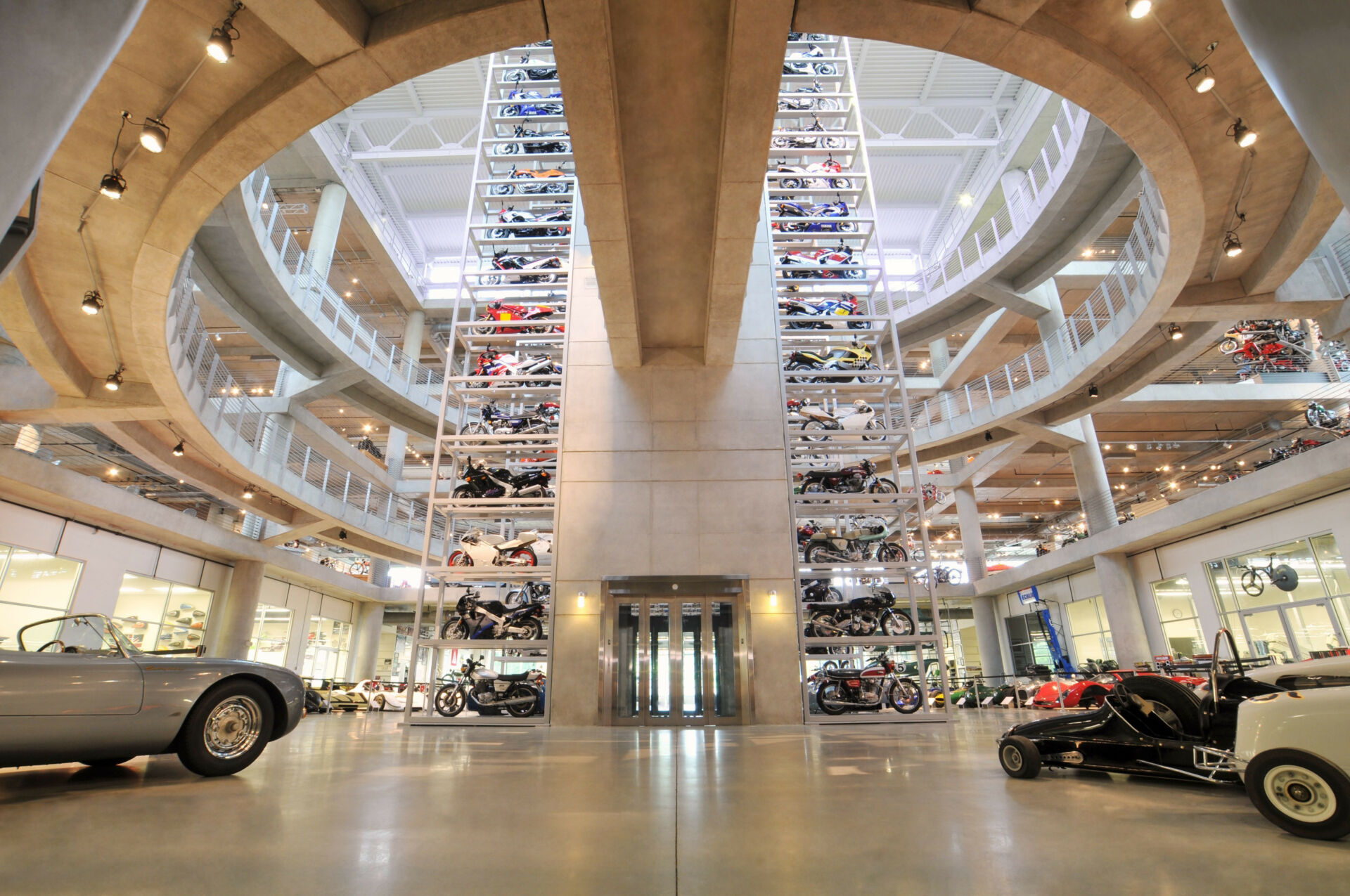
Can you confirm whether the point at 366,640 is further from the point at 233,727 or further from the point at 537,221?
the point at 233,727

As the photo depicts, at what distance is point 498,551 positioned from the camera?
11891 millimetres

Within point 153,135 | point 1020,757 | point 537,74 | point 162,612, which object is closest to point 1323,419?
point 1020,757

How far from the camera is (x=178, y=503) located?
2719 cm

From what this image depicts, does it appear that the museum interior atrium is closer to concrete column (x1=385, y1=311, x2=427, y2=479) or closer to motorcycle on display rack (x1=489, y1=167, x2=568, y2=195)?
motorcycle on display rack (x1=489, y1=167, x2=568, y2=195)

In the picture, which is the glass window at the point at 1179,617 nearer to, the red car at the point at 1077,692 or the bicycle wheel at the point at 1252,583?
the bicycle wheel at the point at 1252,583

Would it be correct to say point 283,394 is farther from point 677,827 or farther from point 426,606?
point 677,827

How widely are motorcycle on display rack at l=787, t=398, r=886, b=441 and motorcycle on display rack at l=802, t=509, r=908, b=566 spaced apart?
177 cm

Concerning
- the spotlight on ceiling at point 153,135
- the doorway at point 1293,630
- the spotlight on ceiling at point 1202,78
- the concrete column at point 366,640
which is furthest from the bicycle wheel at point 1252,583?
the concrete column at point 366,640

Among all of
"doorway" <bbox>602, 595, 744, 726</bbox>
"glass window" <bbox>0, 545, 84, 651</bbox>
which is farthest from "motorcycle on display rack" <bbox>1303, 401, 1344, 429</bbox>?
"glass window" <bbox>0, 545, 84, 651</bbox>

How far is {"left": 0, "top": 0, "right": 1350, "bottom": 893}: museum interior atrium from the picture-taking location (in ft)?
9.12

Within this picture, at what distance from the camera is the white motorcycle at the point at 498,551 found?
1180 centimetres

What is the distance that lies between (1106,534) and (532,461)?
18.6 m

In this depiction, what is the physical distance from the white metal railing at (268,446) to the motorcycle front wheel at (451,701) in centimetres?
728

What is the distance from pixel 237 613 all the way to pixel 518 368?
17.2 metres
